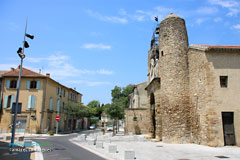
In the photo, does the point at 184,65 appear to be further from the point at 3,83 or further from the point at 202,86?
the point at 3,83

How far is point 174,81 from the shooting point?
51.4ft

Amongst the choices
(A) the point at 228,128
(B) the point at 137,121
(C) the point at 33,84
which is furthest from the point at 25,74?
(A) the point at 228,128

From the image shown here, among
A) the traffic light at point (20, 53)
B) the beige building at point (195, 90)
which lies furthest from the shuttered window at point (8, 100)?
the beige building at point (195, 90)

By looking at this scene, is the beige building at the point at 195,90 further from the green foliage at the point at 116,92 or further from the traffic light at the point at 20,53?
the green foliage at the point at 116,92

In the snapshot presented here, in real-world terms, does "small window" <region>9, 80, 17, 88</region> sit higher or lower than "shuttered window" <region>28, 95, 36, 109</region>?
higher

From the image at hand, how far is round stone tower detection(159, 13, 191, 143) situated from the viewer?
1503 cm

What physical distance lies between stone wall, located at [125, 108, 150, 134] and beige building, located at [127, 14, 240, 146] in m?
8.55

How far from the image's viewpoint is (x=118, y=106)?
2639 centimetres

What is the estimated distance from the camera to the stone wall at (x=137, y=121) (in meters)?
25.4

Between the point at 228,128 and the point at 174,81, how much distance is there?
5.30 meters

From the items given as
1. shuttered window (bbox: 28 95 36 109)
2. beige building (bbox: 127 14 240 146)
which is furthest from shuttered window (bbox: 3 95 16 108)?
beige building (bbox: 127 14 240 146)

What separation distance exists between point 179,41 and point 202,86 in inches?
186

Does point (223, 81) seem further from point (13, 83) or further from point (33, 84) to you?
point (13, 83)

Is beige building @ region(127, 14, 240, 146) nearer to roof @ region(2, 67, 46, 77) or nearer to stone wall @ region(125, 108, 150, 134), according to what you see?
stone wall @ region(125, 108, 150, 134)
